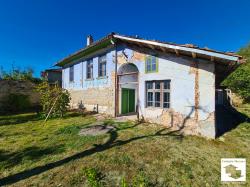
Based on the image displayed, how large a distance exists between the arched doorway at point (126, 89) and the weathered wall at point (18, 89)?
36.2ft

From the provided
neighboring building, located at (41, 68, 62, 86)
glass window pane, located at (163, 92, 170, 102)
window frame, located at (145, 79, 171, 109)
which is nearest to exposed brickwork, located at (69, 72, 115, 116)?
window frame, located at (145, 79, 171, 109)

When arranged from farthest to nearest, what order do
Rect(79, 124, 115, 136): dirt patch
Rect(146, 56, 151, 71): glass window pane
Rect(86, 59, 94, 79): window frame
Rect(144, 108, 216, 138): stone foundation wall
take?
Rect(86, 59, 94, 79): window frame → Rect(146, 56, 151, 71): glass window pane → Rect(79, 124, 115, 136): dirt patch → Rect(144, 108, 216, 138): stone foundation wall

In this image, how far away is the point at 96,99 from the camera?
13.0 metres

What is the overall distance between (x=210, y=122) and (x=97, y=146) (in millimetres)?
4700

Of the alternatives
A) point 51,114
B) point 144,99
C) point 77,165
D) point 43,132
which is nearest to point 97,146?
point 77,165

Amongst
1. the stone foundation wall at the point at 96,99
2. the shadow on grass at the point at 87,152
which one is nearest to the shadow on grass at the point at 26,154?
the shadow on grass at the point at 87,152

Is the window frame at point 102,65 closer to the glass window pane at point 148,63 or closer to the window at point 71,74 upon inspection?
the glass window pane at point 148,63

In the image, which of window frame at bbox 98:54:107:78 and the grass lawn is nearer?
the grass lawn

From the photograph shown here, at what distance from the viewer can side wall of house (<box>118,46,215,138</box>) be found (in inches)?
272

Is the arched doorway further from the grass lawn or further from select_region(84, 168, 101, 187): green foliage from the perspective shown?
select_region(84, 168, 101, 187): green foliage

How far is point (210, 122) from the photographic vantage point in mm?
6883

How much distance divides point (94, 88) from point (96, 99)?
35.9 inches

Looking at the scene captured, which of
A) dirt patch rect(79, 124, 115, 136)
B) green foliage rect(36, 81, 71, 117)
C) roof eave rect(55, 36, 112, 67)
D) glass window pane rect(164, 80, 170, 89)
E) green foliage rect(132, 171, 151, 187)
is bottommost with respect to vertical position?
green foliage rect(132, 171, 151, 187)

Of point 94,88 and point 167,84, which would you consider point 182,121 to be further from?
point 94,88
